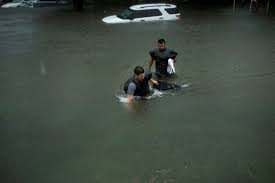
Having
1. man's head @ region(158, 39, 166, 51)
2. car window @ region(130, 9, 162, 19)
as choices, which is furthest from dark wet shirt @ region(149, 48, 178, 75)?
car window @ region(130, 9, 162, 19)

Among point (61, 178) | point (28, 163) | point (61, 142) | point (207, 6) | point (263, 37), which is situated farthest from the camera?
point (207, 6)

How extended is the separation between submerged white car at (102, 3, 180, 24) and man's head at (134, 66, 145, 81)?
12.4 meters

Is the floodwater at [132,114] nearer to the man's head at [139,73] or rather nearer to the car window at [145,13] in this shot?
the man's head at [139,73]

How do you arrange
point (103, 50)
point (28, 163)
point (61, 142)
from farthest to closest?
point (103, 50)
point (61, 142)
point (28, 163)

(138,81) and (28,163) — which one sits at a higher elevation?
(138,81)

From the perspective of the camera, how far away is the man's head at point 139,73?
10398 millimetres

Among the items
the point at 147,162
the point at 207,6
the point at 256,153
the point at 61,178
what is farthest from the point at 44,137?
the point at 207,6

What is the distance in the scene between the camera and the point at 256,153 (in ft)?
29.5

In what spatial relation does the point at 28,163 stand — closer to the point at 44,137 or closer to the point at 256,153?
the point at 44,137

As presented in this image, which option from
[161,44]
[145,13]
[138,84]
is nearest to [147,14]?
[145,13]

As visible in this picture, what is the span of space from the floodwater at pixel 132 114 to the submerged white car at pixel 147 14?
2677mm

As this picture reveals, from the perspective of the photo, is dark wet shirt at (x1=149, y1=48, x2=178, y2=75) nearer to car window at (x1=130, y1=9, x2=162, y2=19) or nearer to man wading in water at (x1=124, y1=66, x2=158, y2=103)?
man wading in water at (x1=124, y1=66, x2=158, y2=103)

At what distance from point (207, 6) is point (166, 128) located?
22428 mm

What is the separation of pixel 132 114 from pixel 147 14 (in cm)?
1271
